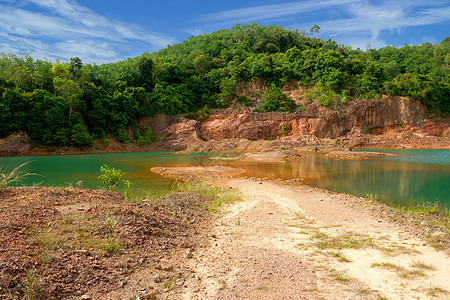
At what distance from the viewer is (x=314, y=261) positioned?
4.84 metres

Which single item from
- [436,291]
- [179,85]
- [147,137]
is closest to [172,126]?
[147,137]

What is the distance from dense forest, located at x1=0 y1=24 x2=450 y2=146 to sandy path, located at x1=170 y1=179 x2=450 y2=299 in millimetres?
43933

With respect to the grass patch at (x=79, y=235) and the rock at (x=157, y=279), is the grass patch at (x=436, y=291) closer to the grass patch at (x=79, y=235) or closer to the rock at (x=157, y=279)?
the rock at (x=157, y=279)

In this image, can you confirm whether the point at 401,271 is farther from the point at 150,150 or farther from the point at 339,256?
the point at 150,150

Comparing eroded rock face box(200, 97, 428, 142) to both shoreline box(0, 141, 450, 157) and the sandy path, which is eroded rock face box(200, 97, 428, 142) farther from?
the sandy path

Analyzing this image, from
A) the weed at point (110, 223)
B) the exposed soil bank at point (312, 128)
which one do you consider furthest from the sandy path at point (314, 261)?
the exposed soil bank at point (312, 128)

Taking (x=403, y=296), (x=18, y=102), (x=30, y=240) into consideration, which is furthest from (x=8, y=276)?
(x=18, y=102)

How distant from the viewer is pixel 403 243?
226 inches

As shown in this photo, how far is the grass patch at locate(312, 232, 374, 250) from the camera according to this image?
18.1 feet

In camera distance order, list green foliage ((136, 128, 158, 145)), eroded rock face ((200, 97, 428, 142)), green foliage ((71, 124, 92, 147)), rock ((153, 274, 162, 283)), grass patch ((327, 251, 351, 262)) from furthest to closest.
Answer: green foliage ((136, 128, 158, 145)) → eroded rock face ((200, 97, 428, 142)) → green foliage ((71, 124, 92, 147)) → grass patch ((327, 251, 351, 262)) → rock ((153, 274, 162, 283))

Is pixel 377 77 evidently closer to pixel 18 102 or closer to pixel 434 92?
pixel 434 92

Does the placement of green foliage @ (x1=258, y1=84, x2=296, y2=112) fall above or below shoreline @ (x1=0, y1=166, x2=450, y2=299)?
above

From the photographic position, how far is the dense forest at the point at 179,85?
136ft

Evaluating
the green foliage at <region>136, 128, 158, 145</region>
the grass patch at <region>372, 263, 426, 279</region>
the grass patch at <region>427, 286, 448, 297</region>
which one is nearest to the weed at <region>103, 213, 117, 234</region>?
the grass patch at <region>372, 263, 426, 279</region>
